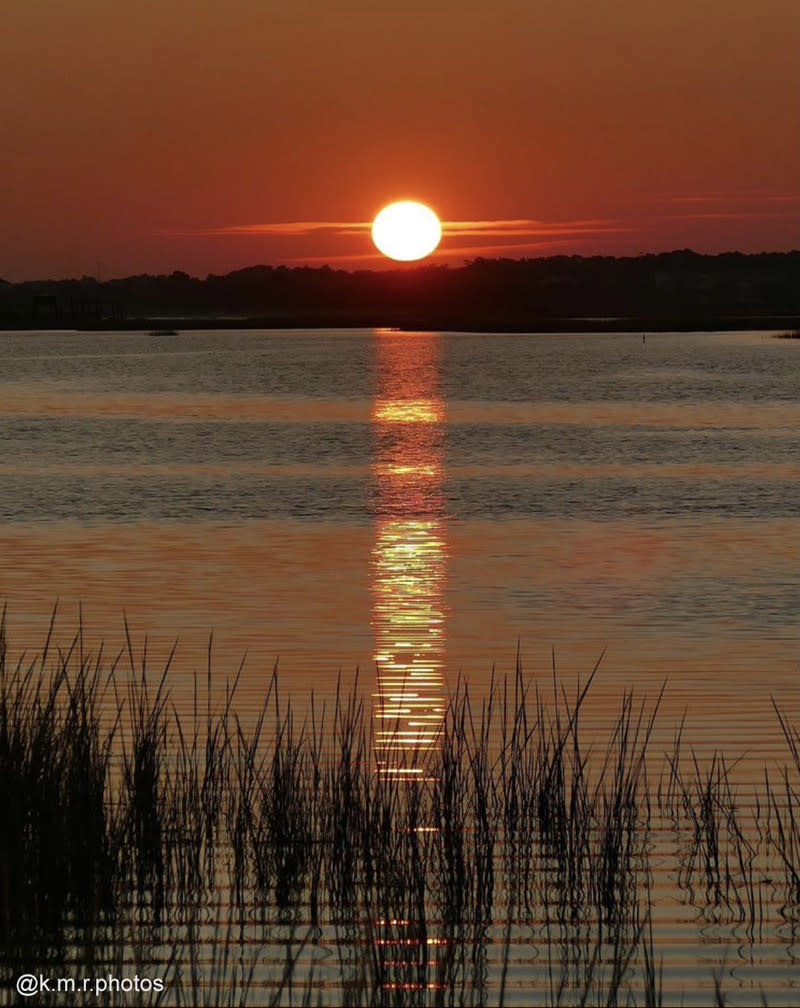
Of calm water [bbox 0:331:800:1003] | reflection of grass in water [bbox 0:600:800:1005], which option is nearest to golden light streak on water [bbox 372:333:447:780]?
calm water [bbox 0:331:800:1003]

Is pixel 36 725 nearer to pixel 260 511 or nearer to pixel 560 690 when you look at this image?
pixel 560 690

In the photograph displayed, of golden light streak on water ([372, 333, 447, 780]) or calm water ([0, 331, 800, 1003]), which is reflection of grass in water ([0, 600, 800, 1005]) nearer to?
calm water ([0, 331, 800, 1003])

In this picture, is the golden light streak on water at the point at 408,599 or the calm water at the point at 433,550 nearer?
the golden light streak on water at the point at 408,599

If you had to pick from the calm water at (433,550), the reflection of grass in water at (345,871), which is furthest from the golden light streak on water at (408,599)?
the reflection of grass in water at (345,871)

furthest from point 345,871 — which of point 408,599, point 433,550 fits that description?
point 433,550

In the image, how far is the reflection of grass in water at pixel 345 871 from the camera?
830cm

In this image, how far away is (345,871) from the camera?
31.7 ft

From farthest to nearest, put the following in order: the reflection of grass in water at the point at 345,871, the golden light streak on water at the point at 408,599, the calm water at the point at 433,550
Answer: the calm water at the point at 433,550
the golden light streak on water at the point at 408,599
the reflection of grass in water at the point at 345,871

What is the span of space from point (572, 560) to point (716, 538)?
4.21m

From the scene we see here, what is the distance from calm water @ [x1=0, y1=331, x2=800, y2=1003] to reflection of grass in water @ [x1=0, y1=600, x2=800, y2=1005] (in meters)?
0.42

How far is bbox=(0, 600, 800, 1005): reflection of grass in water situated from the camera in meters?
8.30

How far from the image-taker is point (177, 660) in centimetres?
1736

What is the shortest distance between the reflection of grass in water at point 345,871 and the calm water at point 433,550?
42 centimetres

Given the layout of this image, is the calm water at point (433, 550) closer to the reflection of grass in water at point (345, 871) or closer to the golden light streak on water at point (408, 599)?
the golden light streak on water at point (408, 599)
